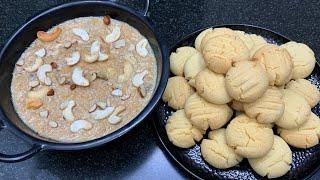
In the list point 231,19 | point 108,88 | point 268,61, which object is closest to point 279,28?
point 231,19

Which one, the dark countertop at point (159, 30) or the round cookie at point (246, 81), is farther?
the dark countertop at point (159, 30)

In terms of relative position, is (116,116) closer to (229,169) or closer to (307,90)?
(229,169)

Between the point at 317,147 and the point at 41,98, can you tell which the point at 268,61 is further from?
the point at 41,98

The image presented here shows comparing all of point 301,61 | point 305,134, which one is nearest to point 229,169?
point 305,134

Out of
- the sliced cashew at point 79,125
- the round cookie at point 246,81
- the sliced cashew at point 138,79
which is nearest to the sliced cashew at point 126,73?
the sliced cashew at point 138,79

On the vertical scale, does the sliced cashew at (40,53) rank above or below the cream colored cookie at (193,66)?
below

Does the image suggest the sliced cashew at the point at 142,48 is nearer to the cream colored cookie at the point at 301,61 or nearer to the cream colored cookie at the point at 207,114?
the cream colored cookie at the point at 207,114
